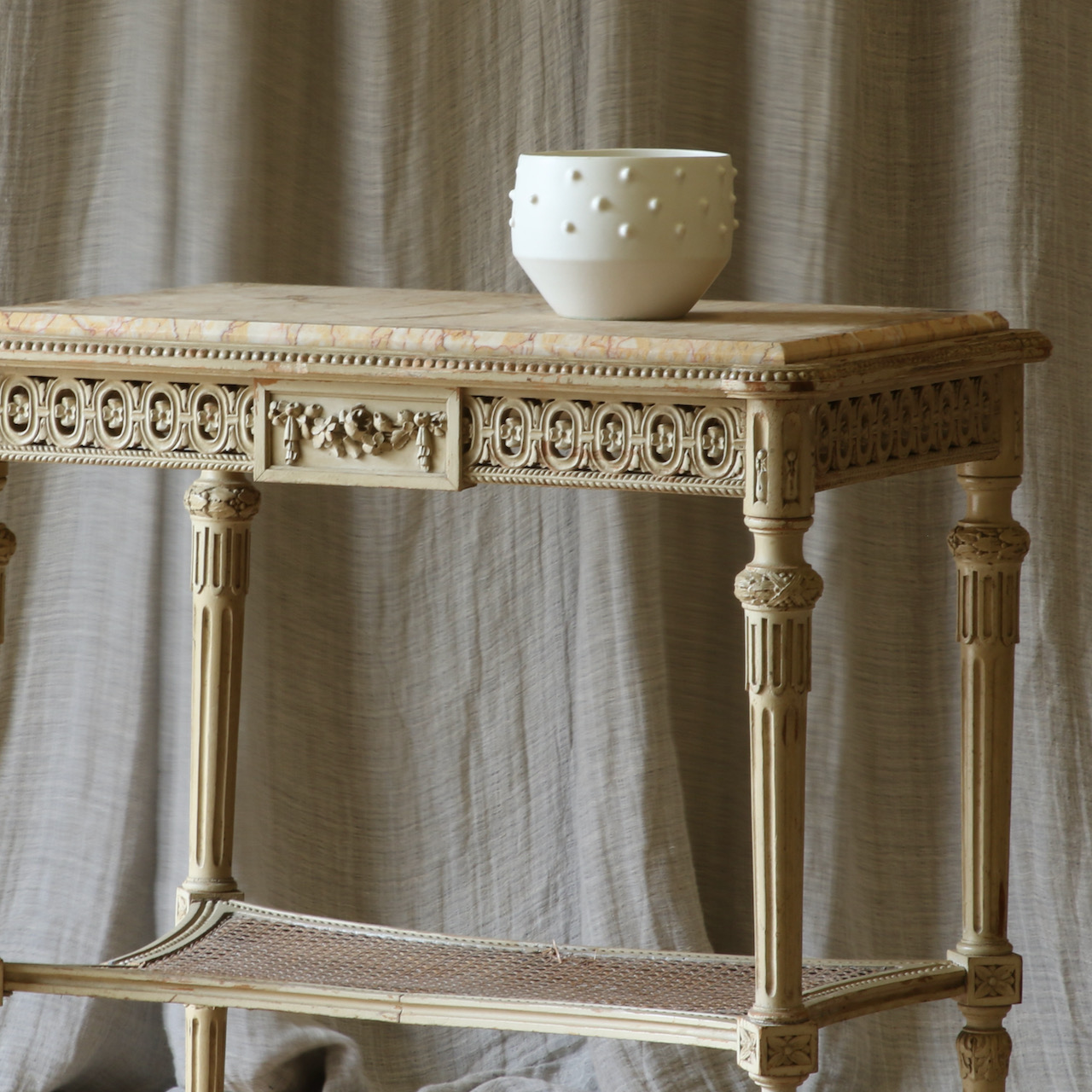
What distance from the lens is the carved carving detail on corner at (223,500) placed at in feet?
6.51

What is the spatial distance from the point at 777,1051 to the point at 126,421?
735 millimetres

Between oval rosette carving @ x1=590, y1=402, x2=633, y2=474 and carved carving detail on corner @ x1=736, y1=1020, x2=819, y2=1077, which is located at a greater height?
oval rosette carving @ x1=590, y1=402, x2=633, y2=474

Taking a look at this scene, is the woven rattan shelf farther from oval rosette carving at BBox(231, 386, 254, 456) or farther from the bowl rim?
the bowl rim

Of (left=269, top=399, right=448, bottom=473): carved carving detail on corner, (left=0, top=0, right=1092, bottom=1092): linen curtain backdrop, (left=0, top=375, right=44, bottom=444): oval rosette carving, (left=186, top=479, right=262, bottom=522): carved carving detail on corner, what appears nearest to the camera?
(left=269, top=399, right=448, bottom=473): carved carving detail on corner

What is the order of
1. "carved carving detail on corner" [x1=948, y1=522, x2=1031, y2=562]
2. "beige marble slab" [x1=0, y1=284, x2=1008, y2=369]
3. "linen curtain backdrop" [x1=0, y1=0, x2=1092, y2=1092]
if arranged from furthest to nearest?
"linen curtain backdrop" [x1=0, y1=0, x2=1092, y2=1092] < "carved carving detail on corner" [x1=948, y1=522, x2=1031, y2=562] < "beige marble slab" [x1=0, y1=284, x2=1008, y2=369]

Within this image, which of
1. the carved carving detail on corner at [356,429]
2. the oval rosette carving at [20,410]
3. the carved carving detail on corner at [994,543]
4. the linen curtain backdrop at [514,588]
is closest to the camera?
the carved carving detail on corner at [356,429]

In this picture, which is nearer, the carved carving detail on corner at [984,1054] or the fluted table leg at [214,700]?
the carved carving detail on corner at [984,1054]

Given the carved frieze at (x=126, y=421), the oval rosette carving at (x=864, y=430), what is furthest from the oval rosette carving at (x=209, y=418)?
the oval rosette carving at (x=864, y=430)

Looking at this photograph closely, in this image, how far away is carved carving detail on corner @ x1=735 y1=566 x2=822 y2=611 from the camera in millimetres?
1507

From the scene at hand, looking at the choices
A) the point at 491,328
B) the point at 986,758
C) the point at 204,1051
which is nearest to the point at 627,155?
the point at 491,328

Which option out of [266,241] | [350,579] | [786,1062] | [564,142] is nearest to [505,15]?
[564,142]

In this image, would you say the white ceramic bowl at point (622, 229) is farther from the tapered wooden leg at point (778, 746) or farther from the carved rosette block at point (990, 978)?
the carved rosette block at point (990, 978)

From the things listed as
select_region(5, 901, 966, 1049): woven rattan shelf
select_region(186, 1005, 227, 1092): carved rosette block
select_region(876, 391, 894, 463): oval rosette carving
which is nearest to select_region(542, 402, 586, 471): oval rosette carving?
select_region(876, 391, 894, 463): oval rosette carving

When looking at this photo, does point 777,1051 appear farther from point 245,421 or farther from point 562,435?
point 245,421
